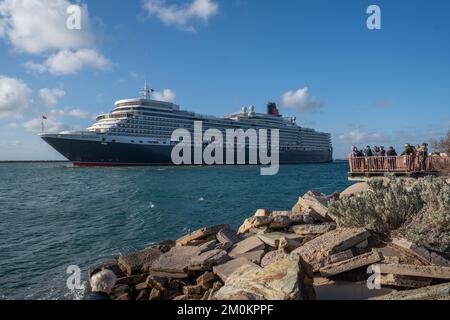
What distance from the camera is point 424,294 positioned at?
10.6ft

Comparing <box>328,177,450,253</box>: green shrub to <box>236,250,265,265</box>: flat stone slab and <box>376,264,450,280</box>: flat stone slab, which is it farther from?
<box>236,250,265,265</box>: flat stone slab

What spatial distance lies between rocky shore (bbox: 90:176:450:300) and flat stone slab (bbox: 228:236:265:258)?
0.02m

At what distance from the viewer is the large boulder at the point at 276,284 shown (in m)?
3.07

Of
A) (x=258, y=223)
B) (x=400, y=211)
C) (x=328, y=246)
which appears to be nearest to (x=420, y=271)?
(x=328, y=246)

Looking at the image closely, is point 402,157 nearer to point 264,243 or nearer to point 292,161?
point 264,243

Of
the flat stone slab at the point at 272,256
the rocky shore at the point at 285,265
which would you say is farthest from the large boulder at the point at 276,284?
the flat stone slab at the point at 272,256

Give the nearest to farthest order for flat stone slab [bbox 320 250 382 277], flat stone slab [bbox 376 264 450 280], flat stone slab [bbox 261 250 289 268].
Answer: flat stone slab [bbox 376 264 450 280] < flat stone slab [bbox 320 250 382 277] < flat stone slab [bbox 261 250 289 268]

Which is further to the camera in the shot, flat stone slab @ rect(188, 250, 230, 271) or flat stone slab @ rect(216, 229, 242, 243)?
flat stone slab @ rect(216, 229, 242, 243)

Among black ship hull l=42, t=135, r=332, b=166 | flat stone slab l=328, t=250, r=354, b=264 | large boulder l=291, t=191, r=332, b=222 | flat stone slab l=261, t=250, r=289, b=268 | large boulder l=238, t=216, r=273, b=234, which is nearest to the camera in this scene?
flat stone slab l=328, t=250, r=354, b=264

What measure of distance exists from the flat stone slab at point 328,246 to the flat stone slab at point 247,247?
80 cm

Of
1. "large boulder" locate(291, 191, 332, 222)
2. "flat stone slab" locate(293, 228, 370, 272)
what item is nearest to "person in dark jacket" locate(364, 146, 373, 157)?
"large boulder" locate(291, 191, 332, 222)

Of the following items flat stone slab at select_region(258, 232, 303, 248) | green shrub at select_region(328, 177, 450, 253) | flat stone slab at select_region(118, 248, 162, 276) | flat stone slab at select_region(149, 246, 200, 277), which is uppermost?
green shrub at select_region(328, 177, 450, 253)

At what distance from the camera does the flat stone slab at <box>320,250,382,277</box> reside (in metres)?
4.06

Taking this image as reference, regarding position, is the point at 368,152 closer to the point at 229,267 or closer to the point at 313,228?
the point at 313,228
